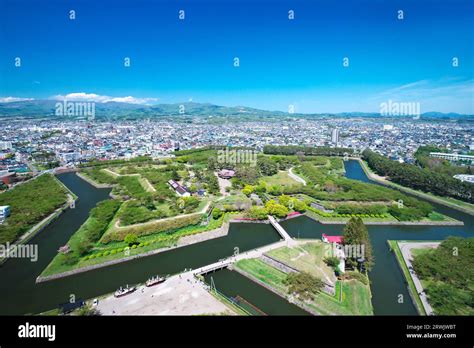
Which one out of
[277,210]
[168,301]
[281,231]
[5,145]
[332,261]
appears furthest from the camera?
[5,145]

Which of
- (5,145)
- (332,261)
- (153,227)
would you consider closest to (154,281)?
(153,227)

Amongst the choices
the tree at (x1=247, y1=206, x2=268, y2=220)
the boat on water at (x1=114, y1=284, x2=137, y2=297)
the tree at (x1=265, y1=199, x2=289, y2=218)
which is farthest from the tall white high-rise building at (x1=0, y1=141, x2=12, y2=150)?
the tree at (x1=265, y1=199, x2=289, y2=218)

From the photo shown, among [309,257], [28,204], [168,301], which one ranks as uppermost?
[28,204]

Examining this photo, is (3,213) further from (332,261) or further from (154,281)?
(332,261)

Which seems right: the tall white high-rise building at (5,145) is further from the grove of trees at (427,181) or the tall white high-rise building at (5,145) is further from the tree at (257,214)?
the grove of trees at (427,181)

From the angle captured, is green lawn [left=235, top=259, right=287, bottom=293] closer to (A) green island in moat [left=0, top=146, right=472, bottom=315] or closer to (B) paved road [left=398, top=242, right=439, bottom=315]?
(A) green island in moat [left=0, top=146, right=472, bottom=315]
